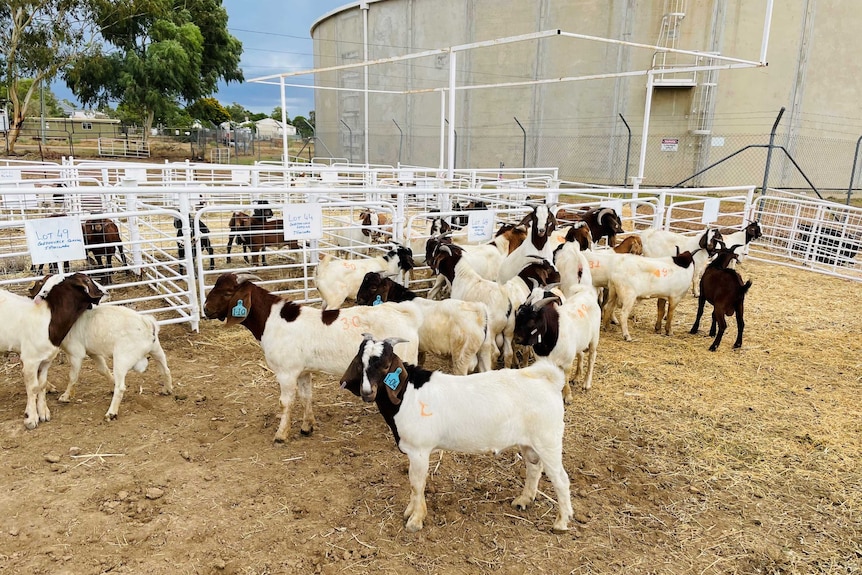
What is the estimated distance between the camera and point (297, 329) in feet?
→ 14.6

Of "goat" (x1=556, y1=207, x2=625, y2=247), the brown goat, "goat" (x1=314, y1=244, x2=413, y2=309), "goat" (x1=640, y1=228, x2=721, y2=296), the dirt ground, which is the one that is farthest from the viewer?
the brown goat

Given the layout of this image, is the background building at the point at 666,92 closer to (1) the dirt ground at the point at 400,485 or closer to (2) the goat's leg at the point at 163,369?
(1) the dirt ground at the point at 400,485

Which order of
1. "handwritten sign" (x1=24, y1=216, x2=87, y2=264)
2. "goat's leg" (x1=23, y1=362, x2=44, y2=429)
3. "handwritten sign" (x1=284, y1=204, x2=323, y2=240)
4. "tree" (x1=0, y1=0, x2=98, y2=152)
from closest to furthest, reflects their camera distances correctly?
1. "goat's leg" (x1=23, y1=362, x2=44, y2=429)
2. "handwritten sign" (x1=24, y1=216, x2=87, y2=264)
3. "handwritten sign" (x1=284, y1=204, x2=323, y2=240)
4. "tree" (x1=0, y1=0, x2=98, y2=152)

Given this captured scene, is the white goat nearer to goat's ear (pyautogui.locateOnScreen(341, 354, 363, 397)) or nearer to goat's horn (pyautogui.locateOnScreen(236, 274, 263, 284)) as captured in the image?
goat's ear (pyautogui.locateOnScreen(341, 354, 363, 397))

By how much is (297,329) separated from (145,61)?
131 ft

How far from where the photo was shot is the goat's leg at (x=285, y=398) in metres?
4.44

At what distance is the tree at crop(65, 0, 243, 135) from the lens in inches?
1404

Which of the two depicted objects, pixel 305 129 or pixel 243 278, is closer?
pixel 243 278

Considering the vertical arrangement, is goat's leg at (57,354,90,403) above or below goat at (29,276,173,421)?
below

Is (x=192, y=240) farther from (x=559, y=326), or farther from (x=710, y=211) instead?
(x=710, y=211)

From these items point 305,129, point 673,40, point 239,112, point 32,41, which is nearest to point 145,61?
point 32,41

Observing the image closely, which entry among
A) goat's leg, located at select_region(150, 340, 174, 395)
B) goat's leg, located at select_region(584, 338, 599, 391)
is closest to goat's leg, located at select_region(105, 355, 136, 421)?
goat's leg, located at select_region(150, 340, 174, 395)

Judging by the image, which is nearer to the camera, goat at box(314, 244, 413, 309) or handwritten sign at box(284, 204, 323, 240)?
goat at box(314, 244, 413, 309)

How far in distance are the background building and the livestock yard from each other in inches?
664
